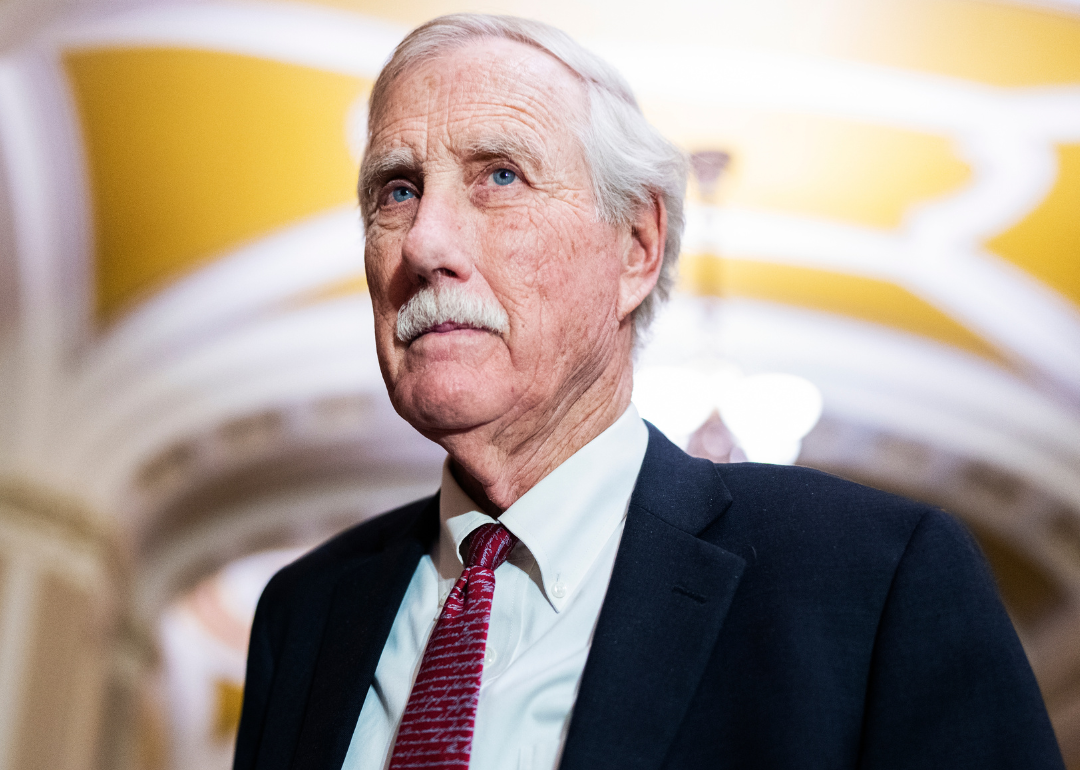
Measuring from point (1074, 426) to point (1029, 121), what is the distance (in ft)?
13.2

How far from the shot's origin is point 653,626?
135 centimetres

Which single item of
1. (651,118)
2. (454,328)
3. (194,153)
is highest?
(194,153)

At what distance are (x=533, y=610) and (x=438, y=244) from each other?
51 centimetres

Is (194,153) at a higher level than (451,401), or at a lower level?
higher

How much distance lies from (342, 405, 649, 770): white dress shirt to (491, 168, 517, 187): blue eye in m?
0.39

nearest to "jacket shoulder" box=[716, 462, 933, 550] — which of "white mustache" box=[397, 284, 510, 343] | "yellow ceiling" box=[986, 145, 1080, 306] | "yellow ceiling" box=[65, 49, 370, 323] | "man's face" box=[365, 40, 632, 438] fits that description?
"man's face" box=[365, 40, 632, 438]

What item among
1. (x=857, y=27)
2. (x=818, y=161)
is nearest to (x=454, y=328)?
(x=857, y=27)

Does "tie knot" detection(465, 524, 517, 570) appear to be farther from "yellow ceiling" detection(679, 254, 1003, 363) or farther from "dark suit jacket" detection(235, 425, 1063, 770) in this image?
"yellow ceiling" detection(679, 254, 1003, 363)

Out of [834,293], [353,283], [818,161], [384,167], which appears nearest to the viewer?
[384,167]

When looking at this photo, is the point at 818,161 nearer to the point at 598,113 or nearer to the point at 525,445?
the point at 598,113

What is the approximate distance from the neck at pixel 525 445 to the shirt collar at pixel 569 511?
0.06ft

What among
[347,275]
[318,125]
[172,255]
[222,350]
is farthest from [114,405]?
[318,125]

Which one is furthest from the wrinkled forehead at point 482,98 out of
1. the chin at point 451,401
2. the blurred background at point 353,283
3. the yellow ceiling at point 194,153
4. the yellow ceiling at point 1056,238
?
the yellow ceiling at point 1056,238

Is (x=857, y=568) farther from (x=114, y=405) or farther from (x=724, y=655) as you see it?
(x=114, y=405)
